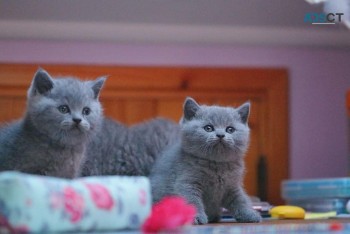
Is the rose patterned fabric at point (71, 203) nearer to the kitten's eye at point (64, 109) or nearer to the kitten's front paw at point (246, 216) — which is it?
the kitten's eye at point (64, 109)

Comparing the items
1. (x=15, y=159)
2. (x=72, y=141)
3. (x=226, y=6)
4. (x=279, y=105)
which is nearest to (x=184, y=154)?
(x=72, y=141)

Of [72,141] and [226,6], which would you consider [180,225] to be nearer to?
[72,141]

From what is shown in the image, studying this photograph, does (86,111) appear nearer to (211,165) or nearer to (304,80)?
(211,165)

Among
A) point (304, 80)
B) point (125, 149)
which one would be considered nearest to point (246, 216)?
point (125, 149)

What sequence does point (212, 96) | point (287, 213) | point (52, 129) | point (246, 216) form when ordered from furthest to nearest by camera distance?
point (212, 96) → point (287, 213) → point (246, 216) → point (52, 129)

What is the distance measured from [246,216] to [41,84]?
0.56 m

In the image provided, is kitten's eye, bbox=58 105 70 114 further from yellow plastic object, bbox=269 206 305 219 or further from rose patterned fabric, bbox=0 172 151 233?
yellow plastic object, bbox=269 206 305 219

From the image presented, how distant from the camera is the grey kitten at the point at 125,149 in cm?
161

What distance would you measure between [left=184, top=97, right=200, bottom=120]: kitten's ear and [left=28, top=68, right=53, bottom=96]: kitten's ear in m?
0.34

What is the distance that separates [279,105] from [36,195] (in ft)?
4.97

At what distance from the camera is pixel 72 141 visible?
1291 mm

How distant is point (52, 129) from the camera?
1274mm

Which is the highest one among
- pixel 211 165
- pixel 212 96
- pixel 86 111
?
pixel 212 96

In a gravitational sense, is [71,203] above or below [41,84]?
below
